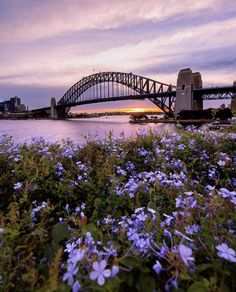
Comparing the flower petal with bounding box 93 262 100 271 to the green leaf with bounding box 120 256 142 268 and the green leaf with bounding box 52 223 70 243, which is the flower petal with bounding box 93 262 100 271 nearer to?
the green leaf with bounding box 120 256 142 268

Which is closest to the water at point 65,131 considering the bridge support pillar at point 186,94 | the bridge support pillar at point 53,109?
the bridge support pillar at point 186,94

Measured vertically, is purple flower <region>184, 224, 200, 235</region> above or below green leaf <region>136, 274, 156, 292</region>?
above

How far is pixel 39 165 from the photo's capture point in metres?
3.30

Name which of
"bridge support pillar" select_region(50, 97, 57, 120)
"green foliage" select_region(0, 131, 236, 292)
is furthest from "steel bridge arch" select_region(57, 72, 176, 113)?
"green foliage" select_region(0, 131, 236, 292)

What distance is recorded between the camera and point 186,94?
6425 cm

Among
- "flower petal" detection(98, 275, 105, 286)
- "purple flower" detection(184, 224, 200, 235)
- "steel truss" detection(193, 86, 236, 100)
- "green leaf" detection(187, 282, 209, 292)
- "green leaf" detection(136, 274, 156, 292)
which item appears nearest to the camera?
"flower petal" detection(98, 275, 105, 286)

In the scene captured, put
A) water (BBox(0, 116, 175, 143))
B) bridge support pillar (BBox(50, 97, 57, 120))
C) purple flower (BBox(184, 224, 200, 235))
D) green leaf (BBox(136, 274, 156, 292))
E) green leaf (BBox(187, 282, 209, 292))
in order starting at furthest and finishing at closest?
bridge support pillar (BBox(50, 97, 57, 120)), water (BBox(0, 116, 175, 143)), purple flower (BBox(184, 224, 200, 235)), green leaf (BBox(136, 274, 156, 292)), green leaf (BBox(187, 282, 209, 292))

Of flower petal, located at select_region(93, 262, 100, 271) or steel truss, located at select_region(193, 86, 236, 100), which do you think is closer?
flower petal, located at select_region(93, 262, 100, 271)

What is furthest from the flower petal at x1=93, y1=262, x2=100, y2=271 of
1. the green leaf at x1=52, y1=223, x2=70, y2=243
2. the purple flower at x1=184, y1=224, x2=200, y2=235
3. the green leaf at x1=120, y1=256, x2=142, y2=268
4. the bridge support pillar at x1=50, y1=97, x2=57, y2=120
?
the bridge support pillar at x1=50, y1=97, x2=57, y2=120

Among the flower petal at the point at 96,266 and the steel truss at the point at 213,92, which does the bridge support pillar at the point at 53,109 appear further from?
the flower petal at the point at 96,266

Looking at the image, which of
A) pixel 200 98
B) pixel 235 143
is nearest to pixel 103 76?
pixel 200 98

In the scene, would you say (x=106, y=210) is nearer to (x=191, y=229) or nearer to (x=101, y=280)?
(x=191, y=229)

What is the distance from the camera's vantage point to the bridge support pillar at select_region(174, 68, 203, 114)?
63.2m

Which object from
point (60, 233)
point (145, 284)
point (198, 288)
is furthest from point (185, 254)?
point (60, 233)
